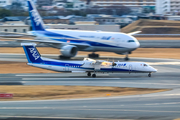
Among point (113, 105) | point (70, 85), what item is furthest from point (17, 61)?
point (113, 105)

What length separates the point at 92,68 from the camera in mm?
34906

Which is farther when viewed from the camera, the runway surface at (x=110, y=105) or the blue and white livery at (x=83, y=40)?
the blue and white livery at (x=83, y=40)

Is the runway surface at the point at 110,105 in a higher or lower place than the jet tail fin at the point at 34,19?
lower

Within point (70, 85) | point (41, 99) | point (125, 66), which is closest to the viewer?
point (41, 99)

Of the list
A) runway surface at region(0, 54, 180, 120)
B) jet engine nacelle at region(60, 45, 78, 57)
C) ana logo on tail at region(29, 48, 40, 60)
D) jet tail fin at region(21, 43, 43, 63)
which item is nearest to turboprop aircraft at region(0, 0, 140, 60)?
jet engine nacelle at region(60, 45, 78, 57)

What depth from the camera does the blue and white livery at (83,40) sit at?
47.7m

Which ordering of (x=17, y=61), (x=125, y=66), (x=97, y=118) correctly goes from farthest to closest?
(x=17, y=61), (x=125, y=66), (x=97, y=118)

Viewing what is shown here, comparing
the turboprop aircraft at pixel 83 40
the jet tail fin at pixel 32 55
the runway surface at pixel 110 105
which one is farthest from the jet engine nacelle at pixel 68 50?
the runway surface at pixel 110 105

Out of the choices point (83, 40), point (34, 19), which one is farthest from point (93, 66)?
point (34, 19)

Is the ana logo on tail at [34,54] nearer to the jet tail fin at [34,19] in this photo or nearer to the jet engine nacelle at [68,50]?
the jet engine nacelle at [68,50]

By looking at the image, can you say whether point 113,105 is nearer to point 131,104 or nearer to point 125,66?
point 131,104

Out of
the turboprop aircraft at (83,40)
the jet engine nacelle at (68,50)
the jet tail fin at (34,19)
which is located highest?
the jet tail fin at (34,19)

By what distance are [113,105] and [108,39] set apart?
27.9m

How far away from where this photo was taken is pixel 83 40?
5022 cm
